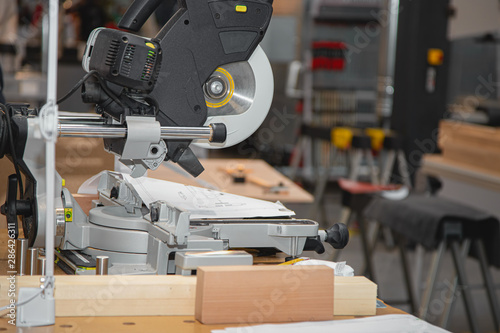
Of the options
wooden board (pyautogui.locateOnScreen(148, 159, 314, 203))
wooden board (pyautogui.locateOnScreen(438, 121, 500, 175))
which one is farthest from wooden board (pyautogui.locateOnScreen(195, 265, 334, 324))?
wooden board (pyautogui.locateOnScreen(438, 121, 500, 175))

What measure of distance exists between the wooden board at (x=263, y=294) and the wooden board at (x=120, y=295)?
0.05 m

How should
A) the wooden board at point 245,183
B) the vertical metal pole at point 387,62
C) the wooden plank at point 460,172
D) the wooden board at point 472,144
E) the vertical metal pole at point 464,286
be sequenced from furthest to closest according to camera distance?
the vertical metal pole at point 387,62
the wooden board at point 472,144
the wooden plank at point 460,172
the vertical metal pole at point 464,286
the wooden board at point 245,183

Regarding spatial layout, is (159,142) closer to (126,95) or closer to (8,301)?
(126,95)

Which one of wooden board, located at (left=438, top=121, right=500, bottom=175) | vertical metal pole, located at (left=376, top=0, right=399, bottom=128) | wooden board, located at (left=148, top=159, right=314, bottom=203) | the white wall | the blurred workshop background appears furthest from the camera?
vertical metal pole, located at (left=376, top=0, right=399, bottom=128)

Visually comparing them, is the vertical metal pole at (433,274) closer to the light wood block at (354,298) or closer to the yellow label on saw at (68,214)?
the light wood block at (354,298)

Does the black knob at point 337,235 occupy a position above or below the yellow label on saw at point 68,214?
below

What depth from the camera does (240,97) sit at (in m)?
1.58

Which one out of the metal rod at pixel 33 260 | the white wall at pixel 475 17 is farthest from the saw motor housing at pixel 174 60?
the white wall at pixel 475 17

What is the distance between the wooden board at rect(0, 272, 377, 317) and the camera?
1159mm

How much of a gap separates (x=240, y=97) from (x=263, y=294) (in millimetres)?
544

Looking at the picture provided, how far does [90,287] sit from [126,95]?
42 cm

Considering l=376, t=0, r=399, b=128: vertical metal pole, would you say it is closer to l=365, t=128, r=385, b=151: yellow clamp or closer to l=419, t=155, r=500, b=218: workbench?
l=365, t=128, r=385, b=151: yellow clamp

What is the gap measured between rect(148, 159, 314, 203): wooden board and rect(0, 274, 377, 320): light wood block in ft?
4.76

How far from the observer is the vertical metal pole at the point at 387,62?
24.4 ft
